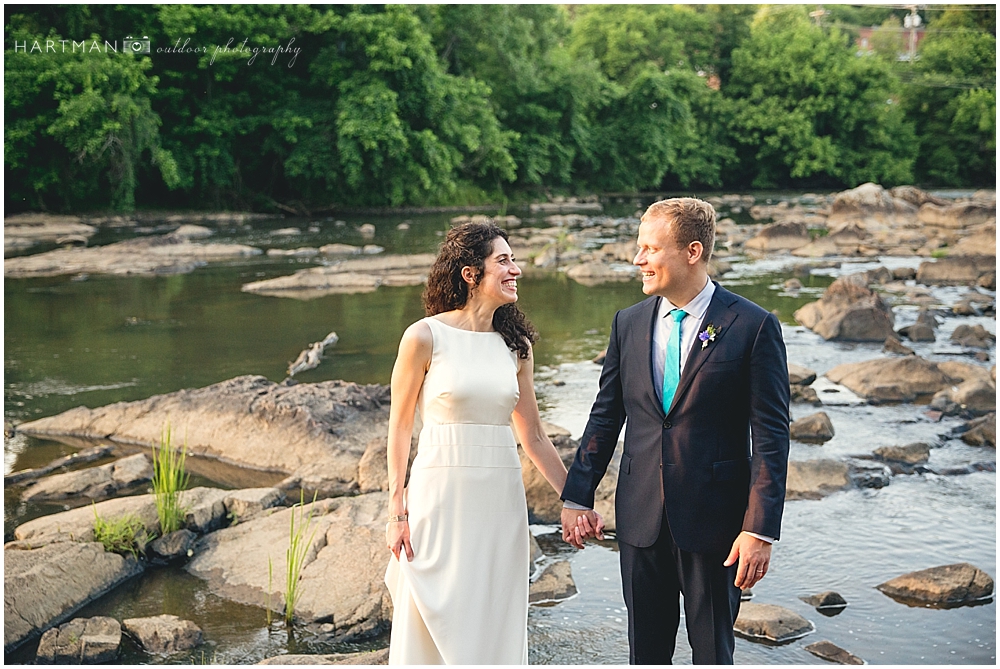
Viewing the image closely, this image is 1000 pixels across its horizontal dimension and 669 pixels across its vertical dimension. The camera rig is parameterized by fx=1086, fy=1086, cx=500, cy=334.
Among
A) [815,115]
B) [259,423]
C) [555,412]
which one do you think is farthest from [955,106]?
[259,423]

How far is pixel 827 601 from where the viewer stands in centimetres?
557

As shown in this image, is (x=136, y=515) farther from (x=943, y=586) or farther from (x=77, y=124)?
(x=77, y=124)

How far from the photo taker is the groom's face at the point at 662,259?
3320 mm

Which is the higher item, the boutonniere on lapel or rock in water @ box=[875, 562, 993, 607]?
the boutonniere on lapel

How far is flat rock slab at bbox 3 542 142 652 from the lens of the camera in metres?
5.03

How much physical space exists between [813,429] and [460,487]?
5.95m

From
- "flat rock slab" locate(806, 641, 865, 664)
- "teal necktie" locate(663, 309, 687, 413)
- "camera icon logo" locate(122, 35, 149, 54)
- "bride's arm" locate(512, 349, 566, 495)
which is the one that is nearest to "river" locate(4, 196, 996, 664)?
"flat rock slab" locate(806, 641, 865, 664)

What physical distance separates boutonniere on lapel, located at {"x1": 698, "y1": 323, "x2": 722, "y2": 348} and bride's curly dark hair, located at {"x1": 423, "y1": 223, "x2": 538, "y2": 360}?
2.41 ft

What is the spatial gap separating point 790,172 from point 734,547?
169 feet

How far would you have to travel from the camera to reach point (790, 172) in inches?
2052

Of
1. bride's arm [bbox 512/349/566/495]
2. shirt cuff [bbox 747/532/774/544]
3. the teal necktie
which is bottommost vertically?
shirt cuff [bbox 747/532/774/544]

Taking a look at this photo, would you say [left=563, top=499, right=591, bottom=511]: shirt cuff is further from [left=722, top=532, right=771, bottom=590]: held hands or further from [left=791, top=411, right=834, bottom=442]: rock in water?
[left=791, top=411, right=834, bottom=442]: rock in water

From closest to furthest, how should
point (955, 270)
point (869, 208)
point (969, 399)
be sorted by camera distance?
point (969, 399), point (955, 270), point (869, 208)

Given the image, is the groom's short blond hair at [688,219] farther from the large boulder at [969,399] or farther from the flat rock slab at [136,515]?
the large boulder at [969,399]
